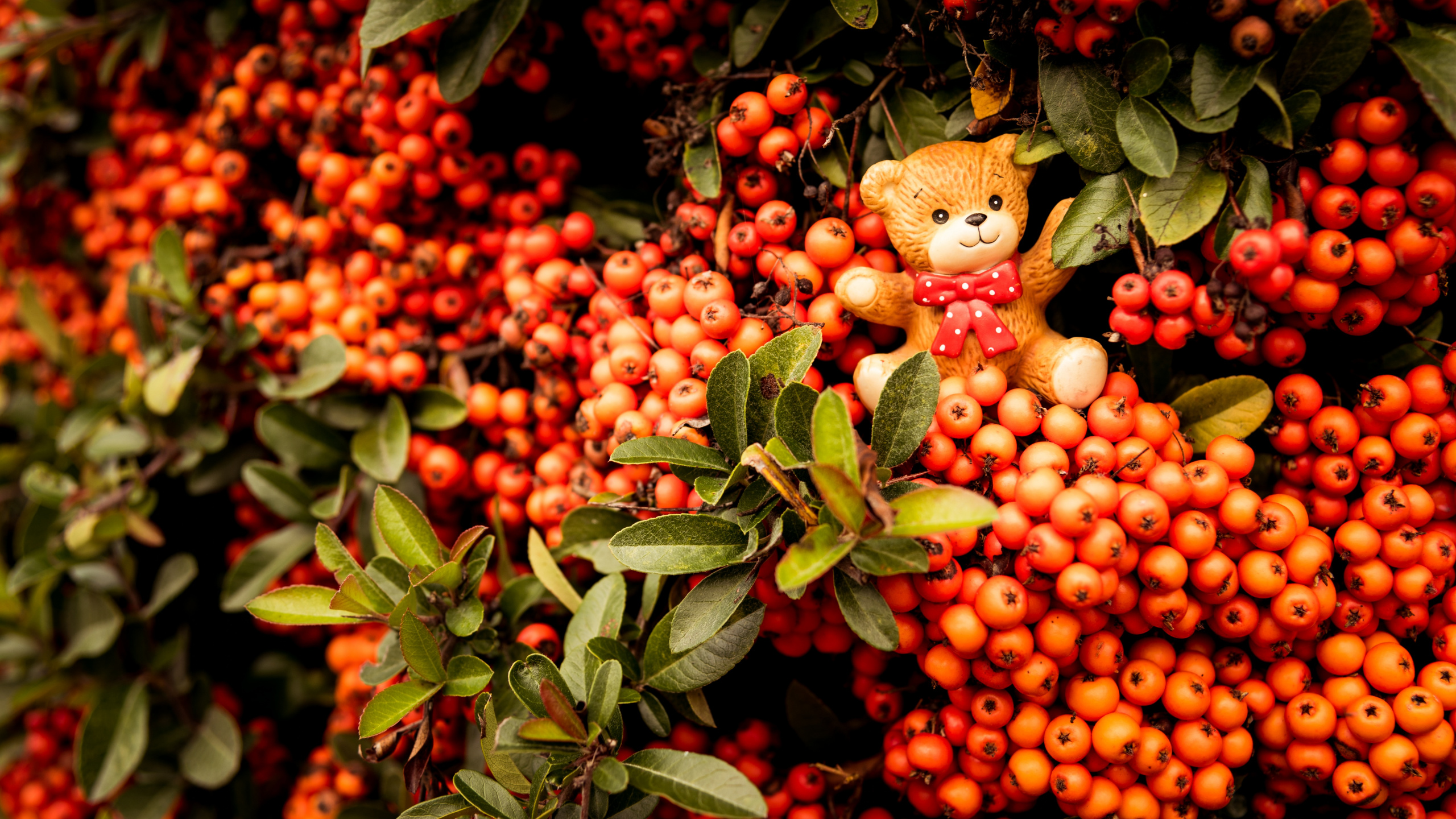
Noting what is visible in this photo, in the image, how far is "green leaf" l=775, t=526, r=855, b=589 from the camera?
108 centimetres

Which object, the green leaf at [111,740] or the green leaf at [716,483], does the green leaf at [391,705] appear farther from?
the green leaf at [111,740]

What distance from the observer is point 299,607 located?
149 cm

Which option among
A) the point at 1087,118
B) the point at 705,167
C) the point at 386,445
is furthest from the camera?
the point at 386,445

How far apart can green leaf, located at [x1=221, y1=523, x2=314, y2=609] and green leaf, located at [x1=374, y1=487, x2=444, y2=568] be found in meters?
0.63

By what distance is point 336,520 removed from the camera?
1.90m

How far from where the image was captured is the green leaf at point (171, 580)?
7.21 ft

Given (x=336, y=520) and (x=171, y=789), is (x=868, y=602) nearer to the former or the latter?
(x=336, y=520)

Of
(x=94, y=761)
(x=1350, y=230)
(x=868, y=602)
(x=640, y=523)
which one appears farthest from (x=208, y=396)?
(x=1350, y=230)

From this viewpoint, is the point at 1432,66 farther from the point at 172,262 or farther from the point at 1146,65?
the point at 172,262

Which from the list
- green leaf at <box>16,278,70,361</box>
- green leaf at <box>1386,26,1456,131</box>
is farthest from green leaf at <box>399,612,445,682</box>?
green leaf at <box>16,278,70,361</box>

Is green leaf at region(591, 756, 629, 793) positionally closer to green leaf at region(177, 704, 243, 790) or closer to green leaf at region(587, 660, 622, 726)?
green leaf at region(587, 660, 622, 726)

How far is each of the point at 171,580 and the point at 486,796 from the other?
1.53 metres

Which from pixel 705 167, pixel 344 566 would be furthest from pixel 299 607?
pixel 705 167

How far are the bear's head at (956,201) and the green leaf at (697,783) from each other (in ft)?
2.93
